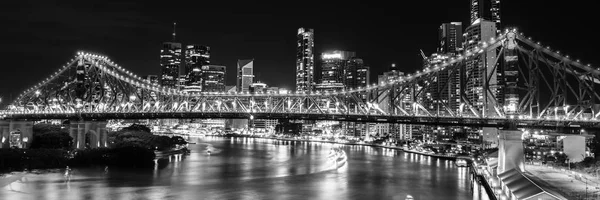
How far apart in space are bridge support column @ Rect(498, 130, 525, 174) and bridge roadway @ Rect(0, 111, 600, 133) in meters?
0.84

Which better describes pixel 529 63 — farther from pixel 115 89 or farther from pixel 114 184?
pixel 115 89

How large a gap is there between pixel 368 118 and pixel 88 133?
2388 cm

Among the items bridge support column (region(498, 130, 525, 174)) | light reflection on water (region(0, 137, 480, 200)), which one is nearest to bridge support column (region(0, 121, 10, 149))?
light reflection on water (region(0, 137, 480, 200))

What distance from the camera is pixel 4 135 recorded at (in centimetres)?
4203

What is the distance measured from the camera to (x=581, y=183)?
24.7 m

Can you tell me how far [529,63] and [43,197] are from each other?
27.6 meters

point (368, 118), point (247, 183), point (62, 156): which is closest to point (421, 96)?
point (368, 118)

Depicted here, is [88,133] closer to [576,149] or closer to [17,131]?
[17,131]

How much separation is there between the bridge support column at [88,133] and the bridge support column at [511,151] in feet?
105

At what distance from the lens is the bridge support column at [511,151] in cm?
2899

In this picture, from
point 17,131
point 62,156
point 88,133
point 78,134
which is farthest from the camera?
point 88,133

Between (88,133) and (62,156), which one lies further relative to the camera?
(88,133)

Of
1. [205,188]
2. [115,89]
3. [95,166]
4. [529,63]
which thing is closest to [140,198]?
[205,188]

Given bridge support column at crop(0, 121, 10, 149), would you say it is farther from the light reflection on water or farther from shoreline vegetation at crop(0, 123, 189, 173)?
the light reflection on water
